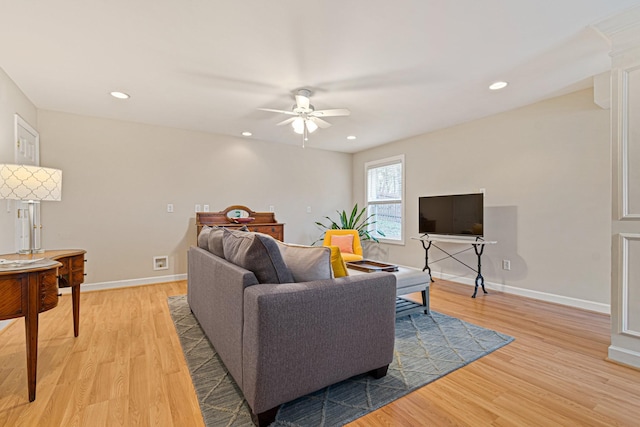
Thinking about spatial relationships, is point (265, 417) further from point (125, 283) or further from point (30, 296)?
point (125, 283)

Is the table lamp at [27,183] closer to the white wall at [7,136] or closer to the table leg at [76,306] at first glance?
the table leg at [76,306]

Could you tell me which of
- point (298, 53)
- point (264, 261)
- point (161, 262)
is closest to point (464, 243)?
point (298, 53)

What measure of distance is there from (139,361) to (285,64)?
8.59 feet

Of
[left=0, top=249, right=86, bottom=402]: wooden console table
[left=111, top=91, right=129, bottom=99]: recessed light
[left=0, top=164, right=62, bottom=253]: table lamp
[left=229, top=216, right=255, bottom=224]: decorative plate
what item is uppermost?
[left=111, top=91, right=129, bottom=99]: recessed light

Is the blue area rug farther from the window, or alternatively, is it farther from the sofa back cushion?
the window

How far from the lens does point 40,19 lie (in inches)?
78.0

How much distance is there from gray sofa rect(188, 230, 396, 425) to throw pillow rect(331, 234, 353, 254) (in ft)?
8.53

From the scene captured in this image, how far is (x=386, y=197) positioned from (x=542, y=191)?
2572mm

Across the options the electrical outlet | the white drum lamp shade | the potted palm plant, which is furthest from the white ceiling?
the potted palm plant

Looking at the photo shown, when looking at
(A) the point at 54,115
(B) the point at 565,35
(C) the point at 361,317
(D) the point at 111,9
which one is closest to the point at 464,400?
(C) the point at 361,317

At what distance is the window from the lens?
5340mm

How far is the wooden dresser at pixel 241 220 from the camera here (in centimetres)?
457

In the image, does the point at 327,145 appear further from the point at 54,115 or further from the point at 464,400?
the point at 464,400

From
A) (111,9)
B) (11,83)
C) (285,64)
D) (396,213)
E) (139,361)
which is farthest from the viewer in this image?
(396,213)
